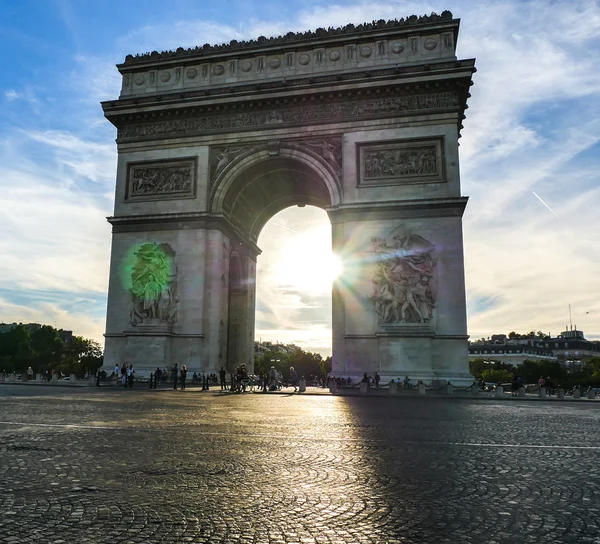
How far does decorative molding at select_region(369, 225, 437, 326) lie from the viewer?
81.3 feet

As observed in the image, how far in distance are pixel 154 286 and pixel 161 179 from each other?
6.12 metres

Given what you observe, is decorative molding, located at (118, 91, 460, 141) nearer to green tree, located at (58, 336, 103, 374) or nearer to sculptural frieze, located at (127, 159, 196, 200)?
sculptural frieze, located at (127, 159, 196, 200)

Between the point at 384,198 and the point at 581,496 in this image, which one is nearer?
the point at 581,496

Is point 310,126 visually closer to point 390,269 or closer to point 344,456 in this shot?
point 390,269

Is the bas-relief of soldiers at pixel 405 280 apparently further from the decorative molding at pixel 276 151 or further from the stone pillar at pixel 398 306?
the decorative molding at pixel 276 151

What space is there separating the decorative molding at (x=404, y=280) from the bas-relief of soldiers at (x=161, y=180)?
1125cm

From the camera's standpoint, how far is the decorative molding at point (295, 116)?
26719mm

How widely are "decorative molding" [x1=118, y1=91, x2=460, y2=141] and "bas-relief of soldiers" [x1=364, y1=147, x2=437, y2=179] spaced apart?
6.41 feet

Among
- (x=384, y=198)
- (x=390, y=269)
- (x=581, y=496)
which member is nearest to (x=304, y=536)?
(x=581, y=496)

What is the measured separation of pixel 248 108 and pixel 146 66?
6.89m

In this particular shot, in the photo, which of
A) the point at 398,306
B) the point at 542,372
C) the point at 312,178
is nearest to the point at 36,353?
the point at 312,178

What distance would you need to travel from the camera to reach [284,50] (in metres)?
29.1

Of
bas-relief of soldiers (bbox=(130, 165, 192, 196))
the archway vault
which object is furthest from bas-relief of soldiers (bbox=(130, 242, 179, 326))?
the archway vault

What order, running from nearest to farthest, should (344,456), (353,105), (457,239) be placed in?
(344,456) → (457,239) → (353,105)
